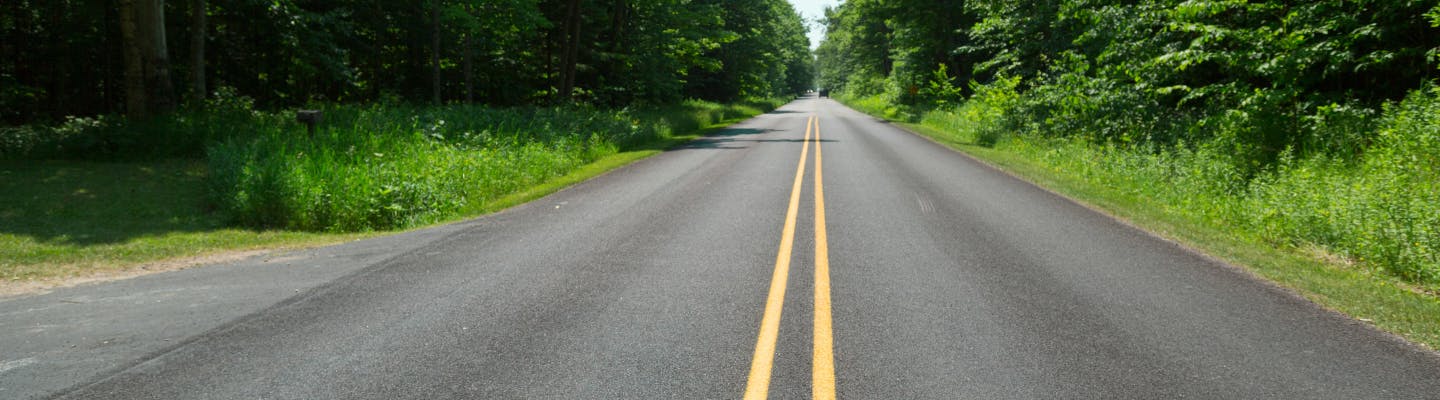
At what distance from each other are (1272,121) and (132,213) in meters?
16.0

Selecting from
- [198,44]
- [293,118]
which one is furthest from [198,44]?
[293,118]

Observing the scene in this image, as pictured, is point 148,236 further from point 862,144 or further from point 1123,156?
point 862,144

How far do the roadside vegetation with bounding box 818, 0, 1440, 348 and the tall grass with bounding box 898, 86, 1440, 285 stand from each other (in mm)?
22

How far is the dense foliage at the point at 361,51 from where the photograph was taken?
20.4m

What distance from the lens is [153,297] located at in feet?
19.2

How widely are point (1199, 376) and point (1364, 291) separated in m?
3.21

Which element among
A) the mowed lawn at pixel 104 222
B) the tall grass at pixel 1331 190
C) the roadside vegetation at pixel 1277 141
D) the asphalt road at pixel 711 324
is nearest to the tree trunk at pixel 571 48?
the roadside vegetation at pixel 1277 141

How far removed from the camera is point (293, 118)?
16.9 metres

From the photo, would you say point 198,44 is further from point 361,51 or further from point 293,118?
point 361,51

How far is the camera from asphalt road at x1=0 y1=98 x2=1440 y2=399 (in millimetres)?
4047

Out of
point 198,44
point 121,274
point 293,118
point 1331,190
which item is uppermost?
point 198,44

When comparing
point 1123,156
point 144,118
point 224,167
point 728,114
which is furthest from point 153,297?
point 728,114

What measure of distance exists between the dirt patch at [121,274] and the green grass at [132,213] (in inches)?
4.3

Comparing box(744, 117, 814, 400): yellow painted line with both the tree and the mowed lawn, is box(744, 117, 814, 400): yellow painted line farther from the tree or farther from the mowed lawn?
the tree
